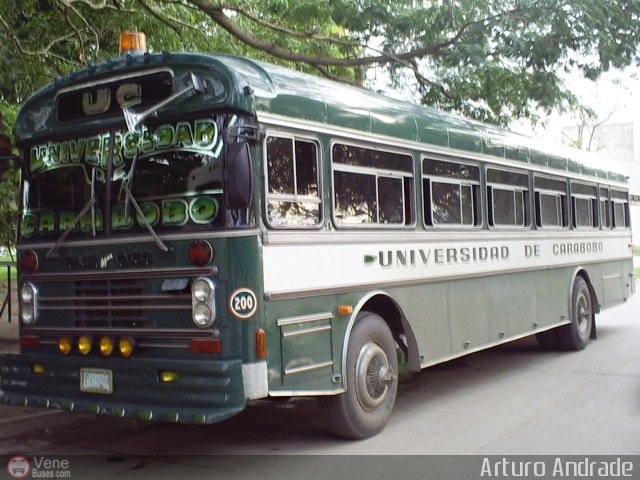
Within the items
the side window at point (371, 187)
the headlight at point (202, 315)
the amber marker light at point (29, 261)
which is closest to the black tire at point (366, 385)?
the side window at point (371, 187)

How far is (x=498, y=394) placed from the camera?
8.23 meters

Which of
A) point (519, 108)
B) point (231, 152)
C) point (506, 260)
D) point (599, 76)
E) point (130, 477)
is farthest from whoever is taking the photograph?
point (519, 108)

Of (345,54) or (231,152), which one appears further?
(345,54)

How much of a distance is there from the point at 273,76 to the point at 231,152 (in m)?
0.86

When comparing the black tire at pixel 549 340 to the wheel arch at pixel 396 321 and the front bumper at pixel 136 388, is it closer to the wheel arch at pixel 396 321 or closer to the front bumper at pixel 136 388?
the wheel arch at pixel 396 321

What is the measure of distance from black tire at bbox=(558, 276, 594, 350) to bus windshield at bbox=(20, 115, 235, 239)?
7.11 metres

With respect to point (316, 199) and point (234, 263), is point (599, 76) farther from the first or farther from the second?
point (234, 263)

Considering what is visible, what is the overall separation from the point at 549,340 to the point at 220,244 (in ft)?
23.9

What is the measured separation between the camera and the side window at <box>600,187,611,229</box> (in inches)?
494

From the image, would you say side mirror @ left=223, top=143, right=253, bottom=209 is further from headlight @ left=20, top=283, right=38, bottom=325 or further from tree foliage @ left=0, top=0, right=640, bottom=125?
tree foliage @ left=0, top=0, right=640, bottom=125

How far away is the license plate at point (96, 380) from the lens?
5.62 metres

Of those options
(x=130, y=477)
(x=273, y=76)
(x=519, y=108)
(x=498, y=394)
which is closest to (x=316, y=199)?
(x=273, y=76)

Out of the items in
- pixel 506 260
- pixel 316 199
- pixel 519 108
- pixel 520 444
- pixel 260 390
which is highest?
pixel 519 108

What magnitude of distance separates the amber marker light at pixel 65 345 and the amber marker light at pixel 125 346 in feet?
1.79
